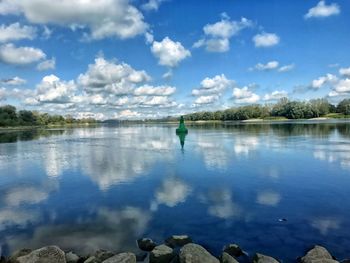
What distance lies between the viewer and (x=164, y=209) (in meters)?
19.1

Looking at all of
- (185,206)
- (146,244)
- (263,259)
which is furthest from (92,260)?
(185,206)

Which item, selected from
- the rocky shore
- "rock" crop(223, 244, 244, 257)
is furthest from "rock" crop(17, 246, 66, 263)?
"rock" crop(223, 244, 244, 257)

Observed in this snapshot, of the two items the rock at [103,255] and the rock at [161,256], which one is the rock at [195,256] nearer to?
the rock at [161,256]

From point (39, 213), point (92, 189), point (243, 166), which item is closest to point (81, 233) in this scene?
point (39, 213)

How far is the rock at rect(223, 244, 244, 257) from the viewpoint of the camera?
42.5 ft

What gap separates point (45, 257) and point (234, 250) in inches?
279

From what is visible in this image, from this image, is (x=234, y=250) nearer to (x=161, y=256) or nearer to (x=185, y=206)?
(x=161, y=256)

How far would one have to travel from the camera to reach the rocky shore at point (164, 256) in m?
11.6

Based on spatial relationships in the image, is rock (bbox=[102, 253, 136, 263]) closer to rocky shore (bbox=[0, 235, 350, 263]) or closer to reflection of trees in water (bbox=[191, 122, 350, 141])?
rocky shore (bbox=[0, 235, 350, 263])

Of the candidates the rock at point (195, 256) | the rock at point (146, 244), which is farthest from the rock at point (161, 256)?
the rock at point (146, 244)

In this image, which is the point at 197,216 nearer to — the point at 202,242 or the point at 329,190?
the point at 202,242

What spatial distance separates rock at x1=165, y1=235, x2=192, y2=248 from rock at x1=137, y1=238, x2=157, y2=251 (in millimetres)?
630

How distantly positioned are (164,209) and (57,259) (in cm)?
810

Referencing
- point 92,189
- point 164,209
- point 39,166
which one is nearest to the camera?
point 164,209
